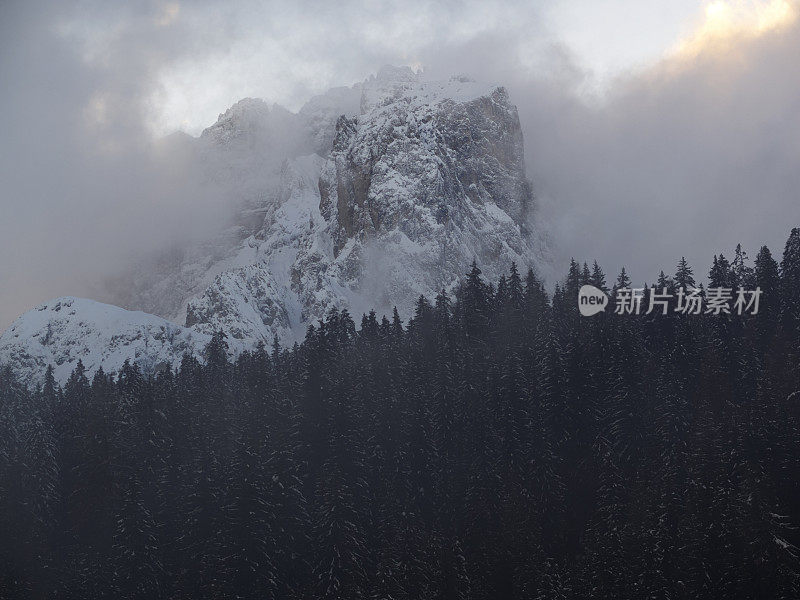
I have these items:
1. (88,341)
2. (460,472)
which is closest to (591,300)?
(460,472)

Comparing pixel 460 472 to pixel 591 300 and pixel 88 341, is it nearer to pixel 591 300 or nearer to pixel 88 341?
pixel 591 300

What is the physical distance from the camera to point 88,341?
170 m

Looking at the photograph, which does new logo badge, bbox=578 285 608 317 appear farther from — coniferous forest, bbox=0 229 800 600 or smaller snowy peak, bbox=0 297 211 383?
smaller snowy peak, bbox=0 297 211 383

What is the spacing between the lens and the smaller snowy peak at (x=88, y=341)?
6432 inches

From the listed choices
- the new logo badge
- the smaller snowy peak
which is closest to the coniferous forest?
the new logo badge

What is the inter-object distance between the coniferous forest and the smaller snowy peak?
59.9 meters

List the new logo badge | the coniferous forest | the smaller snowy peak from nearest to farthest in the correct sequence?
the coniferous forest
the new logo badge
the smaller snowy peak

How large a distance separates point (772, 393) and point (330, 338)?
166ft

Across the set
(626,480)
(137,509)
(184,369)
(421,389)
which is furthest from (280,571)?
(184,369)

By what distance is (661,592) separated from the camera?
71500 millimetres

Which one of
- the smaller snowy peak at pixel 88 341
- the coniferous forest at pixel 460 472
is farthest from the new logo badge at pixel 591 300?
the smaller snowy peak at pixel 88 341

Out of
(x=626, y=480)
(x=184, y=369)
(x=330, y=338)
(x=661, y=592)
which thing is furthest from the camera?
(x=184, y=369)

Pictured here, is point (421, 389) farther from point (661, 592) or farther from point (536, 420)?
point (661, 592)

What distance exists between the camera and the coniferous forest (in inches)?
2923
